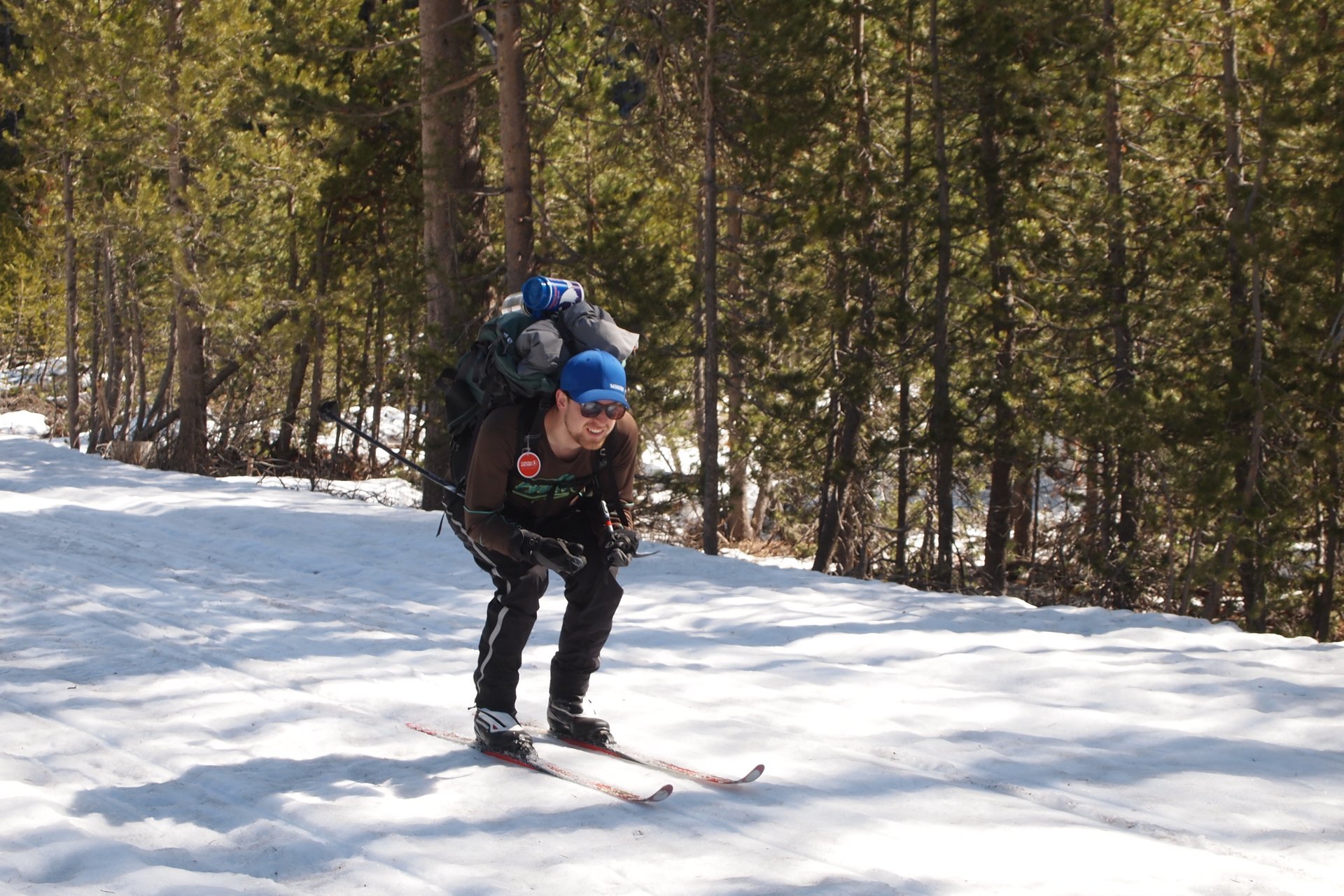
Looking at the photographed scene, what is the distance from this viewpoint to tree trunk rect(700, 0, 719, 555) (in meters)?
12.7

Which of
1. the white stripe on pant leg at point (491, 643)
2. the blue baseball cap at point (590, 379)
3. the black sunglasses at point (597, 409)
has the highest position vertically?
the blue baseball cap at point (590, 379)

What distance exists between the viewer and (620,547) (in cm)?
473

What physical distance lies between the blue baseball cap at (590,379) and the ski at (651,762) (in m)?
1.64

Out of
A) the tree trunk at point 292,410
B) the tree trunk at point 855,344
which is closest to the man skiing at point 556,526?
the tree trunk at point 855,344

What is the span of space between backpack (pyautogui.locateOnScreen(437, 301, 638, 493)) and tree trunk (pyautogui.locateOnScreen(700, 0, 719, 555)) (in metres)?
7.80

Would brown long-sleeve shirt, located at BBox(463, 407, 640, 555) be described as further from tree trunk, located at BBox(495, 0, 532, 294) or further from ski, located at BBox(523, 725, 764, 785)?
tree trunk, located at BBox(495, 0, 532, 294)

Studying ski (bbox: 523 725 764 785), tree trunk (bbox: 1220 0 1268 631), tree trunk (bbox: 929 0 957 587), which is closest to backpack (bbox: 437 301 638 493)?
ski (bbox: 523 725 764 785)

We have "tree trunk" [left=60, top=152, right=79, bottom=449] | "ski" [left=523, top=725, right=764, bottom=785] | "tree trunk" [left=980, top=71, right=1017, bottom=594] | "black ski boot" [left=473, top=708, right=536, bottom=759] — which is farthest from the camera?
"tree trunk" [left=60, top=152, right=79, bottom=449]

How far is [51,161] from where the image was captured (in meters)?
23.2

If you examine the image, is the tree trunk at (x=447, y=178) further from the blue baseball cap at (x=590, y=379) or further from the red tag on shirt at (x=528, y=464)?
the blue baseball cap at (x=590, y=379)

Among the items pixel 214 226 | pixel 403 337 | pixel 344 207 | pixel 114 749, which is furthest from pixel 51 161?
pixel 114 749

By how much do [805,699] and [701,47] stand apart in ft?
30.2

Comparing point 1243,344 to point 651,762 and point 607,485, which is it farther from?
point 651,762

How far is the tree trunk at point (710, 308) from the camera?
12.7 metres
